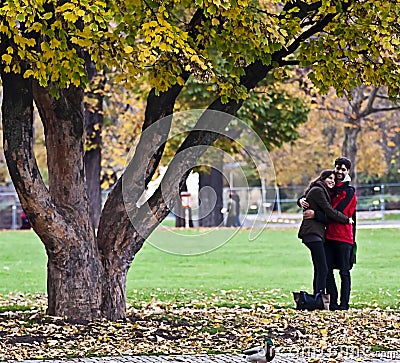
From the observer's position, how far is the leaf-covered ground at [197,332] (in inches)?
354

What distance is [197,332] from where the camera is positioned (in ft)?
33.4

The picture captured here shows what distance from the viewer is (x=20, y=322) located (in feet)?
35.5

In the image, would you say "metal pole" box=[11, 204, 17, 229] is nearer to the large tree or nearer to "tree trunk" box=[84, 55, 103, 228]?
"tree trunk" box=[84, 55, 103, 228]

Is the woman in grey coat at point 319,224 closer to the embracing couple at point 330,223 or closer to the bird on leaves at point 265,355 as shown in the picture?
the embracing couple at point 330,223

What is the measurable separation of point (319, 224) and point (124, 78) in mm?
3187

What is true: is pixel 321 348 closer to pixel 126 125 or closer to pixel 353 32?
pixel 353 32

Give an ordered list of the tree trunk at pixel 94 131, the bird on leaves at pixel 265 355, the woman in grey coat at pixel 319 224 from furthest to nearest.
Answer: the tree trunk at pixel 94 131
the woman in grey coat at pixel 319 224
the bird on leaves at pixel 265 355

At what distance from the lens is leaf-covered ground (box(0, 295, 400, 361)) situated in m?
8.98

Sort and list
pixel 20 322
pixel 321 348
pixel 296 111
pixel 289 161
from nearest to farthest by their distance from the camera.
Answer: pixel 321 348 → pixel 20 322 → pixel 296 111 → pixel 289 161

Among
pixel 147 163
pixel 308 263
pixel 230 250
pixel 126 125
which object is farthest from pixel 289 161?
pixel 147 163

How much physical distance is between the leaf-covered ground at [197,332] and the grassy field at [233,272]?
5.91 ft

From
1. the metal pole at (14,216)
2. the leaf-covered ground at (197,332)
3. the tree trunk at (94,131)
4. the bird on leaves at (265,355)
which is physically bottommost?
the leaf-covered ground at (197,332)

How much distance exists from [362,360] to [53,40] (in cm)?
453

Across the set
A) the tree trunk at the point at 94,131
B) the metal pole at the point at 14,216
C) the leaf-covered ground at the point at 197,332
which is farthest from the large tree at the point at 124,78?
the metal pole at the point at 14,216
